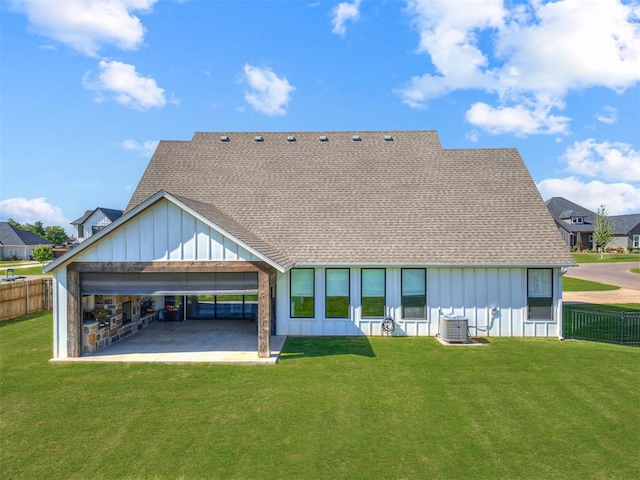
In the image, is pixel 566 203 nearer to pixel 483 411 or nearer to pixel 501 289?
pixel 501 289

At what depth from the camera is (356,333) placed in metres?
14.6

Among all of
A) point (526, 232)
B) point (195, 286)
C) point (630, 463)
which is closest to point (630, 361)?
point (526, 232)

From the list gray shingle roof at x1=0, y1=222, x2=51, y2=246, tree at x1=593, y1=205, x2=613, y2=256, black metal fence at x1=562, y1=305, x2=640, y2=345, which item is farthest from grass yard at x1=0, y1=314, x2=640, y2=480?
gray shingle roof at x1=0, y1=222, x2=51, y2=246

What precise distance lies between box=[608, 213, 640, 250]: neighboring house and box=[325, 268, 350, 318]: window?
63157 mm

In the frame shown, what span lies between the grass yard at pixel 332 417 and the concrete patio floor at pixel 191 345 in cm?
52

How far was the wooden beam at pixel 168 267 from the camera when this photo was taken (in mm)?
11750

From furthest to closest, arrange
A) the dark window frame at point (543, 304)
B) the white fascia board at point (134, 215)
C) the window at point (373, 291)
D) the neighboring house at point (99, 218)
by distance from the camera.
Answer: the neighboring house at point (99, 218)
the window at point (373, 291)
the dark window frame at point (543, 304)
the white fascia board at point (134, 215)

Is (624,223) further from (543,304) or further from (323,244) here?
(323,244)

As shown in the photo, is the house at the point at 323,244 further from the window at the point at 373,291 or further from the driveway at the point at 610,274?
the driveway at the point at 610,274

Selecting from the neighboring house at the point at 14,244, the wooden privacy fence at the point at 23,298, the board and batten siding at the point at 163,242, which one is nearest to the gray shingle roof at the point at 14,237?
the neighboring house at the point at 14,244

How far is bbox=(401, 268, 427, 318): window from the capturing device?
1462 centimetres

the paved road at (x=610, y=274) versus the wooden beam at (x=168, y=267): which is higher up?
the wooden beam at (x=168, y=267)

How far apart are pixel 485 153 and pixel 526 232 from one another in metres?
5.30

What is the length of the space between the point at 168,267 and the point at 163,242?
75 cm
